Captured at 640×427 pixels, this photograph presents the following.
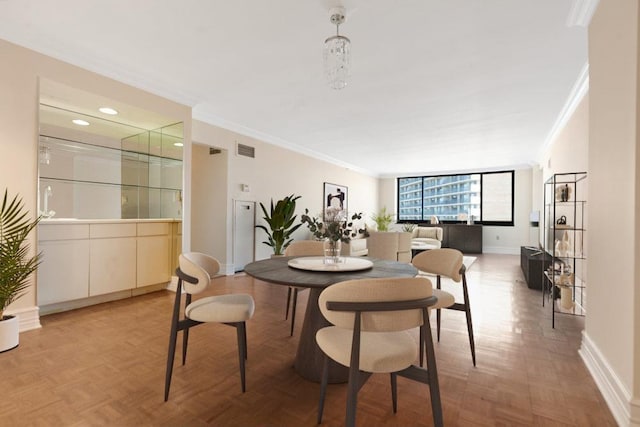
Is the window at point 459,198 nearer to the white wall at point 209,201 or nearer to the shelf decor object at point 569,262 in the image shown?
the shelf decor object at point 569,262

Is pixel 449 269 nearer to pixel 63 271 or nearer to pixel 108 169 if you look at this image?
pixel 63 271

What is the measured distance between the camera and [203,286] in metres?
1.80

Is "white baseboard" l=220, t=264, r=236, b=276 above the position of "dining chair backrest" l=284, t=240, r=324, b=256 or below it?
below

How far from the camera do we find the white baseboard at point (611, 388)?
1540 millimetres

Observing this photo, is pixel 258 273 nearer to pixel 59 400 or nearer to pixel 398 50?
pixel 59 400

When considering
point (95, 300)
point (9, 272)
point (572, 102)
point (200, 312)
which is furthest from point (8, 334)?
point (572, 102)

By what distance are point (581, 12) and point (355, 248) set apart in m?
4.97

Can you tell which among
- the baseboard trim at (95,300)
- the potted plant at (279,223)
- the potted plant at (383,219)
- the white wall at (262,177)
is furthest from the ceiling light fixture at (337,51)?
the potted plant at (383,219)

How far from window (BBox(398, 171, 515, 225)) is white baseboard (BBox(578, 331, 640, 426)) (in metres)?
8.14

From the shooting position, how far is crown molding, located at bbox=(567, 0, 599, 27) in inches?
87.0

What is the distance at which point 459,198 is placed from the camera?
10359mm

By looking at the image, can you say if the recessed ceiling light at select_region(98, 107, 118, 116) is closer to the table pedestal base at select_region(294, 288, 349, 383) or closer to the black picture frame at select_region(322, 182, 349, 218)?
the table pedestal base at select_region(294, 288, 349, 383)

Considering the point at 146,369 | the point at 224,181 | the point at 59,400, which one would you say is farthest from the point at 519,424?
the point at 224,181

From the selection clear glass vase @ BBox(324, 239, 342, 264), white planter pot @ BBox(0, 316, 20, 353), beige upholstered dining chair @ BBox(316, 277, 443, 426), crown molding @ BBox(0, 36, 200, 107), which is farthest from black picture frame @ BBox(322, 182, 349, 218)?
beige upholstered dining chair @ BBox(316, 277, 443, 426)
